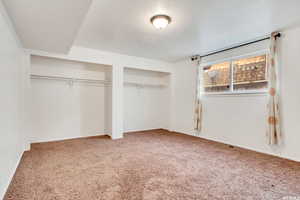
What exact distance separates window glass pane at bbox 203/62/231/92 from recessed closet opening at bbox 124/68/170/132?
4.74ft

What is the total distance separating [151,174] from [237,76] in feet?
9.81

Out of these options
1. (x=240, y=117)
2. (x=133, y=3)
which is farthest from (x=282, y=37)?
(x=133, y=3)

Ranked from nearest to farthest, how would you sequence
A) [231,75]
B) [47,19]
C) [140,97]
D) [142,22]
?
1. [47,19]
2. [142,22]
3. [231,75]
4. [140,97]

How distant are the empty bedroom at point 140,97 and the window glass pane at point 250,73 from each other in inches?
0.9

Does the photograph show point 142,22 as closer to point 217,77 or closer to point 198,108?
point 217,77

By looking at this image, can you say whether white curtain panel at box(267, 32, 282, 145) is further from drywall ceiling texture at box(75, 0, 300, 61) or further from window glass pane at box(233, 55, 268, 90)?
drywall ceiling texture at box(75, 0, 300, 61)

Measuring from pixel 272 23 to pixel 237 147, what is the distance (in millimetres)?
2539

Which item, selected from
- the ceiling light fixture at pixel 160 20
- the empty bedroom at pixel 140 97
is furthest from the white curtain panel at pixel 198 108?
the ceiling light fixture at pixel 160 20

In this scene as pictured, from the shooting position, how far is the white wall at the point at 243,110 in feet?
8.83

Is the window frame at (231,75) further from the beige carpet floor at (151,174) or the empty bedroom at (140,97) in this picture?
the beige carpet floor at (151,174)

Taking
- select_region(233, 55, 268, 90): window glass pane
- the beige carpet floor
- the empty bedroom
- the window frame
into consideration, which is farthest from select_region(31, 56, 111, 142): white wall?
select_region(233, 55, 268, 90): window glass pane

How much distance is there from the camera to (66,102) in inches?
157

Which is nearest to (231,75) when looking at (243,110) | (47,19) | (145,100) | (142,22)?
(243,110)

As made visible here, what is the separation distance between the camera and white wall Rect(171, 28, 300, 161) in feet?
8.83
